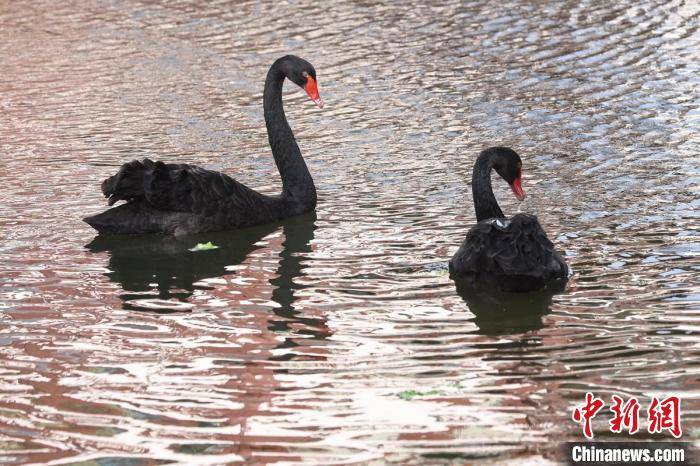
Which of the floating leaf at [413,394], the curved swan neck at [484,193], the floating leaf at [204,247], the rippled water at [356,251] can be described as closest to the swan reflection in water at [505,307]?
the rippled water at [356,251]

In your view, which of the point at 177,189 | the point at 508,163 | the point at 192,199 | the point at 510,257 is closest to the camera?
the point at 510,257

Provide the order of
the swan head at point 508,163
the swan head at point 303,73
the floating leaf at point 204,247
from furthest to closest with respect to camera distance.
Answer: the swan head at point 303,73 < the floating leaf at point 204,247 < the swan head at point 508,163

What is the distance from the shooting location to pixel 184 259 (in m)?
7.94

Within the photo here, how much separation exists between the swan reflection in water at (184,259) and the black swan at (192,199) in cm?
10

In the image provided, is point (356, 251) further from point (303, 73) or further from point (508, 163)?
point (303, 73)

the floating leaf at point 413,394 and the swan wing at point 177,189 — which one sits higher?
the swan wing at point 177,189

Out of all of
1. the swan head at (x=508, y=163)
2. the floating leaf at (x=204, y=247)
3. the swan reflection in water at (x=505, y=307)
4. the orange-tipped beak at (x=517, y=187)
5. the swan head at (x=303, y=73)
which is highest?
the swan head at (x=303, y=73)

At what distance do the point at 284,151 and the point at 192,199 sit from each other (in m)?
1.12

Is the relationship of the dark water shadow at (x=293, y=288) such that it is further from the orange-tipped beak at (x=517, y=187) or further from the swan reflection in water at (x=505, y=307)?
the orange-tipped beak at (x=517, y=187)

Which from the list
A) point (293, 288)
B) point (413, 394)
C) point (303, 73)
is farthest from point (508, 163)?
point (413, 394)

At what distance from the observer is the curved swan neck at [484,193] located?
7.44 meters

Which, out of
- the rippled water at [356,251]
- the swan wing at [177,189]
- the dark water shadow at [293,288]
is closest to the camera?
the rippled water at [356,251]

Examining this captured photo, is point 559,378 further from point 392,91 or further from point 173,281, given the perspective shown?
point 392,91

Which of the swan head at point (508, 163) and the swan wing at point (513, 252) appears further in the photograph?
the swan head at point (508, 163)
